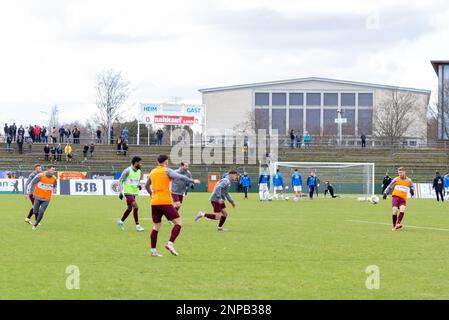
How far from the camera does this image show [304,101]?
4592 inches

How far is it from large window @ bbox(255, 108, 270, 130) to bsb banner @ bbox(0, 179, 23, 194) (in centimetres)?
4971

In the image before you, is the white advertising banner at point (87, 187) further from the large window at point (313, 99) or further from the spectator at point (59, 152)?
the large window at point (313, 99)

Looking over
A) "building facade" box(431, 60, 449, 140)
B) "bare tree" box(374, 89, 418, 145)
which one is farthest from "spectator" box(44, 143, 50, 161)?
"bare tree" box(374, 89, 418, 145)

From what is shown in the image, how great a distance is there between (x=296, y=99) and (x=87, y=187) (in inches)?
2518

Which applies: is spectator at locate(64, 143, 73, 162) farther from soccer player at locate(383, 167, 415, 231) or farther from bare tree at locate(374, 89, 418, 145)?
soccer player at locate(383, 167, 415, 231)

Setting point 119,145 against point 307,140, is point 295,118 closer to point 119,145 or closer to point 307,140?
point 307,140

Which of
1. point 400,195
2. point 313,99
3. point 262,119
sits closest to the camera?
point 400,195

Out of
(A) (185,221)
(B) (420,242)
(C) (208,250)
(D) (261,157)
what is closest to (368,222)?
(A) (185,221)

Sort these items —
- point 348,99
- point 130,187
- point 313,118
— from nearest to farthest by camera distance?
point 130,187 → point 313,118 → point 348,99

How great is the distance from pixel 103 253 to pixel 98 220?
1106cm

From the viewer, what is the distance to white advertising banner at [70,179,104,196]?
2243 inches

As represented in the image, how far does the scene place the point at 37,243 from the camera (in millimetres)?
18547

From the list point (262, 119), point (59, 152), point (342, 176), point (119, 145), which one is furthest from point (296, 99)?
point (342, 176)

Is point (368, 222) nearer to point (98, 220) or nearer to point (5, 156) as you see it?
point (98, 220)
